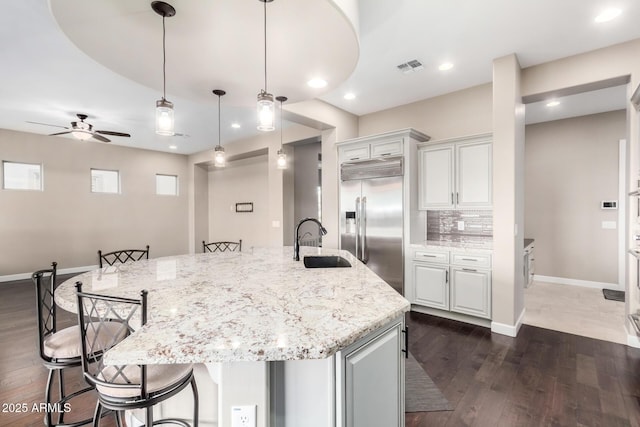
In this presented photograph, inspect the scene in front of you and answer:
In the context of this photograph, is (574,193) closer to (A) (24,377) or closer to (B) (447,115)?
(B) (447,115)

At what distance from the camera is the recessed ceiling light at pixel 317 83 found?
222cm

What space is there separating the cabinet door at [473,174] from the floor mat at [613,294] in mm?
2728

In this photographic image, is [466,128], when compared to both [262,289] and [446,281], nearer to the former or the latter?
[446,281]

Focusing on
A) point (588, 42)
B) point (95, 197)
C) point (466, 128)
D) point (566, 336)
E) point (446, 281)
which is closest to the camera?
point (588, 42)

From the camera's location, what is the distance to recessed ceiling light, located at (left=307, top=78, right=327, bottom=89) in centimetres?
222

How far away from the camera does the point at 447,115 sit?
4.08m

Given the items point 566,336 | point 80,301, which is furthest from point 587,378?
point 80,301

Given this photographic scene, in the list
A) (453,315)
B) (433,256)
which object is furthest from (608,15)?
(453,315)

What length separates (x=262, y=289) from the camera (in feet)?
5.14

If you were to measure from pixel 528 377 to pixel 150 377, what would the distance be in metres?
2.67

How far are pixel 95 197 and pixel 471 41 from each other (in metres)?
7.65

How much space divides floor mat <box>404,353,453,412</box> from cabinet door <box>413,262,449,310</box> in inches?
52.0

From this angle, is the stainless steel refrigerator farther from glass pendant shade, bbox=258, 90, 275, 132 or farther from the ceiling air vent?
glass pendant shade, bbox=258, 90, 275, 132

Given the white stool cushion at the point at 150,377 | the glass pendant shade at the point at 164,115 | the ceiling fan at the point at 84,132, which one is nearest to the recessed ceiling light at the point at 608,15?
the glass pendant shade at the point at 164,115
